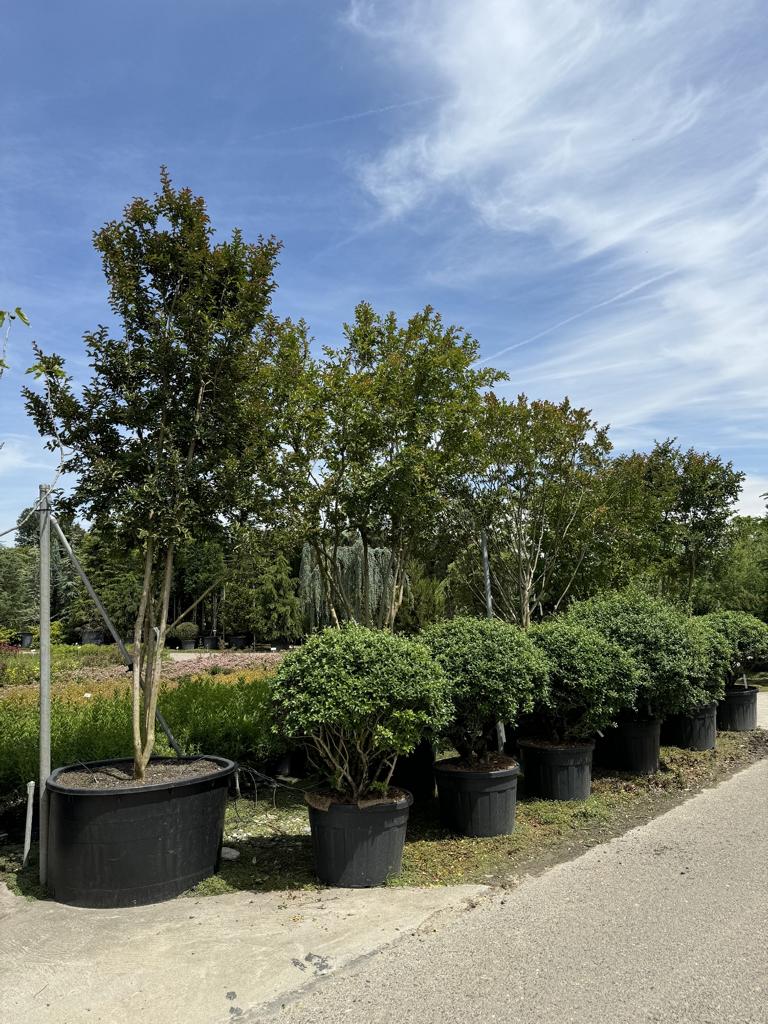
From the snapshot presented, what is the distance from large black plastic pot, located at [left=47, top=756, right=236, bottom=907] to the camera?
370 centimetres

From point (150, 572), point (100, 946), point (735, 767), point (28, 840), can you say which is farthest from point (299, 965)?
point (735, 767)

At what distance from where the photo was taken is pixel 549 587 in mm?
12289

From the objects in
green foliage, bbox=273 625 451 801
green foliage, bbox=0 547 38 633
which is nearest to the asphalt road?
green foliage, bbox=273 625 451 801

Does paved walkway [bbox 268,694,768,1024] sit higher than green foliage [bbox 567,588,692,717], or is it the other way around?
green foliage [bbox 567,588,692,717]

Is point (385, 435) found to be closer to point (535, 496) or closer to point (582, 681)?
point (582, 681)

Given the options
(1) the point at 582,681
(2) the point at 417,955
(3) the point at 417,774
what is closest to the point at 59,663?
(3) the point at 417,774

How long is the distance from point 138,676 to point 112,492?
3.97 feet

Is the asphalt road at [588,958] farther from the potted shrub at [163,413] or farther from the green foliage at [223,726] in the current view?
the green foliage at [223,726]

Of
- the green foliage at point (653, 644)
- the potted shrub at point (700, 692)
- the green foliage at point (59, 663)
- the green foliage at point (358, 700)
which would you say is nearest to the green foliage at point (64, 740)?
the green foliage at point (358, 700)

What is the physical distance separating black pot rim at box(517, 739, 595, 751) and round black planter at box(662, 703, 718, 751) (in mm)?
2633

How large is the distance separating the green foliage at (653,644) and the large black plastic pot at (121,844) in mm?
4287

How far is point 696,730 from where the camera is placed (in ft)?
26.9

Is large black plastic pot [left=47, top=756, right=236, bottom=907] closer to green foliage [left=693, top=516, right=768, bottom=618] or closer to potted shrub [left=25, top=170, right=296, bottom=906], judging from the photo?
potted shrub [left=25, top=170, right=296, bottom=906]

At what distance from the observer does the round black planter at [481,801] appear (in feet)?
15.9
